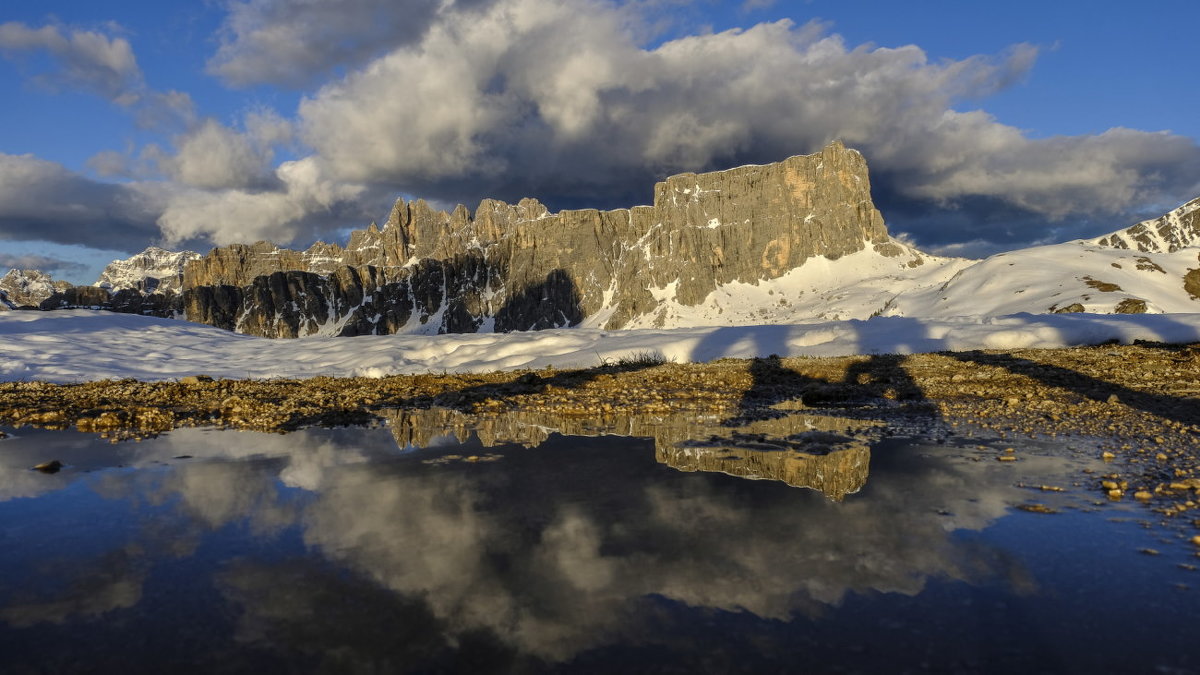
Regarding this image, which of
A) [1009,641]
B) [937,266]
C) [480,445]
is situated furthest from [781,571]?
[937,266]

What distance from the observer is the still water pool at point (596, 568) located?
3.86m

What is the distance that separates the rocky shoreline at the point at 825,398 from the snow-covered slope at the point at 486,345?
7.45 feet

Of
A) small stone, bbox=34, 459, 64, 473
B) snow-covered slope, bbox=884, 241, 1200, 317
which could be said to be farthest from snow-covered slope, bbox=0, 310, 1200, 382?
snow-covered slope, bbox=884, 241, 1200, 317

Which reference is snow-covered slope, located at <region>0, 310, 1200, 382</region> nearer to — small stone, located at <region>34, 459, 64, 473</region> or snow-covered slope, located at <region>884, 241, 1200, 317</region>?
small stone, located at <region>34, 459, 64, 473</region>

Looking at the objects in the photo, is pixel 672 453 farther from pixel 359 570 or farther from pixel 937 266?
pixel 937 266

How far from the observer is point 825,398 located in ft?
48.4

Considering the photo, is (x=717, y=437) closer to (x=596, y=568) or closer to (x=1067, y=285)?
(x=596, y=568)

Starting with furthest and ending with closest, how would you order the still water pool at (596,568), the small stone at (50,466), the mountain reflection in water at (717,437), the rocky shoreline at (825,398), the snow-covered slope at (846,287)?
1. the snow-covered slope at (846,287)
2. the rocky shoreline at (825,398)
3. the small stone at (50,466)
4. the mountain reflection in water at (717,437)
5. the still water pool at (596,568)

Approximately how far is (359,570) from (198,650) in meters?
1.27

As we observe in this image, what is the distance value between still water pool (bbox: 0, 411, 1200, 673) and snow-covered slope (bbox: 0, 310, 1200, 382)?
15.7m

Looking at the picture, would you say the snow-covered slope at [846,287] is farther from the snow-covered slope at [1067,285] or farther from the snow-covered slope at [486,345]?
the snow-covered slope at [486,345]

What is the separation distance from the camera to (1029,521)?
5992mm

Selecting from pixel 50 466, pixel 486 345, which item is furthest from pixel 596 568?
pixel 486 345

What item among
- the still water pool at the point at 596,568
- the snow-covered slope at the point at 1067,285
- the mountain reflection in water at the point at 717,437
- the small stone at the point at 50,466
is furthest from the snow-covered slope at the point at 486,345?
the snow-covered slope at the point at 1067,285
